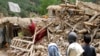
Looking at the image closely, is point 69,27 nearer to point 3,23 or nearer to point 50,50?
point 3,23

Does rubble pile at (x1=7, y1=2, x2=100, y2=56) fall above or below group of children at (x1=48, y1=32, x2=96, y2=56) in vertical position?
below

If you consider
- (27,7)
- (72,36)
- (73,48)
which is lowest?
(27,7)

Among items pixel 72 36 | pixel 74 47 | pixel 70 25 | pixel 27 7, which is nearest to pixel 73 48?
pixel 74 47

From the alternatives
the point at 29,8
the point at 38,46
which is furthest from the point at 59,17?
the point at 29,8

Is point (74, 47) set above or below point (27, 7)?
above

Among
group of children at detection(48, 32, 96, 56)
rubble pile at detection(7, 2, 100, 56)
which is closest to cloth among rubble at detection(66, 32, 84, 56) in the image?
group of children at detection(48, 32, 96, 56)

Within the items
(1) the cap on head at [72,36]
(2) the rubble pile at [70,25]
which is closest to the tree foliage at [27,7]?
(2) the rubble pile at [70,25]

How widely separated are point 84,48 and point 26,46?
9523 mm

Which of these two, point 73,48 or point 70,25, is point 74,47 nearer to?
point 73,48

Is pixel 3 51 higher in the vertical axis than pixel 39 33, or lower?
lower

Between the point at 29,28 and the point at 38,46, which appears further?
the point at 29,28

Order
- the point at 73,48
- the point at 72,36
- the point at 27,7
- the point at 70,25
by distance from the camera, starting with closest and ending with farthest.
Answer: the point at 72,36 → the point at 73,48 → the point at 70,25 → the point at 27,7

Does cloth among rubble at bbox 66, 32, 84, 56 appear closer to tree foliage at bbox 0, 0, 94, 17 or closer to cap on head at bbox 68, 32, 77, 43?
cap on head at bbox 68, 32, 77, 43

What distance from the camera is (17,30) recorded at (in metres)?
20.5
